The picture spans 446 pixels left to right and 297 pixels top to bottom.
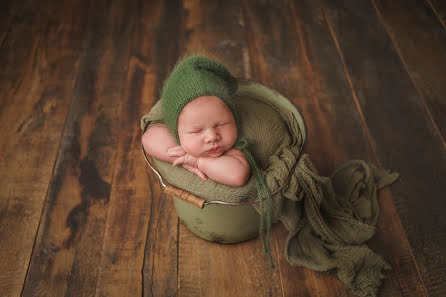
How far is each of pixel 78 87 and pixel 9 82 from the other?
Answer: 0.30 metres

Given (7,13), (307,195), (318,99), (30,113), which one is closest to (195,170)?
(307,195)

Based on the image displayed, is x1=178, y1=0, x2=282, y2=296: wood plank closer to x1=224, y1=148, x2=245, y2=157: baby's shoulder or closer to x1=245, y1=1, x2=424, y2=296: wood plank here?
x1=245, y1=1, x2=424, y2=296: wood plank

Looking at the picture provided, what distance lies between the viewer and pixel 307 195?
3.51 ft

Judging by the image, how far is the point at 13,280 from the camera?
3.68 feet

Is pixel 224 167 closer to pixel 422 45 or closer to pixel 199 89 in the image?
pixel 199 89

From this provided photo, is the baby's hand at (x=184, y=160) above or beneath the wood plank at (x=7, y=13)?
above

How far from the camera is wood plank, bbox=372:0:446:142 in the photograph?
1566mm

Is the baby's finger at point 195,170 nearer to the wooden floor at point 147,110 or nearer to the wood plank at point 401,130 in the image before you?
the wooden floor at point 147,110

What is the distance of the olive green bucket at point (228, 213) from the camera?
96 cm

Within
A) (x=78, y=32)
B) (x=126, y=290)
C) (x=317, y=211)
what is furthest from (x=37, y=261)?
(x=78, y=32)

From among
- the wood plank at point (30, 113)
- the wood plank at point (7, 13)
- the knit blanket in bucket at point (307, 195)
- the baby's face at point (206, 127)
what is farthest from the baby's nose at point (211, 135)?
the wood plank at point (7, 13)

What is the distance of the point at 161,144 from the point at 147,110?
552mm

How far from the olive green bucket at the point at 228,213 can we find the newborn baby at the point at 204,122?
3.0 inches

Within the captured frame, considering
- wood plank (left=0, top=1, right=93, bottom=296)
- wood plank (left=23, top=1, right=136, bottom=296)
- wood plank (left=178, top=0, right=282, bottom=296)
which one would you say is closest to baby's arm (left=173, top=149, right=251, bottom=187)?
wood plank (left=178, top=0, right=282, bottom=296)
